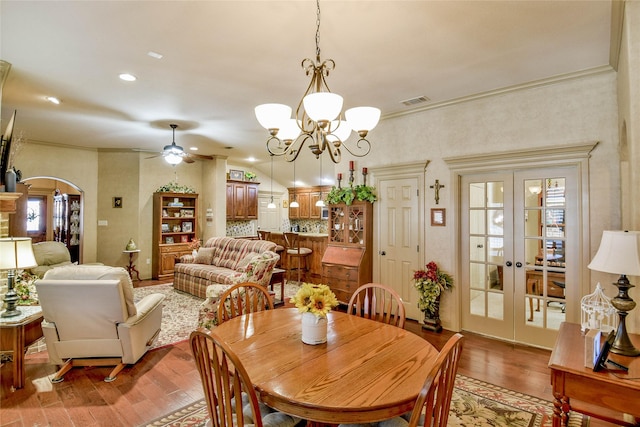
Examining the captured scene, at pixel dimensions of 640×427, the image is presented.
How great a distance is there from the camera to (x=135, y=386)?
9.21 ft

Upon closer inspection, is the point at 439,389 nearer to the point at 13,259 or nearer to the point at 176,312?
the point at 13,259

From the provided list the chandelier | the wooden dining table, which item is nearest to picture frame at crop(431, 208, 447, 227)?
the chandelier

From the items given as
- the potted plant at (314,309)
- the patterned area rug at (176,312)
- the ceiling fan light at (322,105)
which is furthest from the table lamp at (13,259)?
the ceiling fan light at (322,105)

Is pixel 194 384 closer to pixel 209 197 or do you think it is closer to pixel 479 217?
pixel 479 217

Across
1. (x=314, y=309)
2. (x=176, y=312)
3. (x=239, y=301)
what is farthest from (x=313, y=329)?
(x=176, y=312)

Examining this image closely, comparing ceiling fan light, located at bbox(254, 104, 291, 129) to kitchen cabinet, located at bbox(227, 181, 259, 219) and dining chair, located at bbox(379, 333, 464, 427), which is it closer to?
dining chair, located at bbox(379, 333, 464, 427)

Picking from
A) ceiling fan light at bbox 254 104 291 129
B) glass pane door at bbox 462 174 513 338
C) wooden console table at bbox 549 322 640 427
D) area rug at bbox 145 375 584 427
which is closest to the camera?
wooden console table at bbox 549 322 640 427

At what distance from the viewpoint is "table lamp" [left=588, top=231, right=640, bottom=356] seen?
5.92 ft

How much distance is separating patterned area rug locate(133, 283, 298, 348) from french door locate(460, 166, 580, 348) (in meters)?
3.33

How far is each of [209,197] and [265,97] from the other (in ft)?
15.9

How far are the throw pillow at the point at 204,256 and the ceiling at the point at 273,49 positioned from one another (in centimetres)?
279

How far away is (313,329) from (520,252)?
303cm

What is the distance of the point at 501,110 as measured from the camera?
12.3ft

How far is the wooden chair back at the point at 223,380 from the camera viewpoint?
4.14ft
